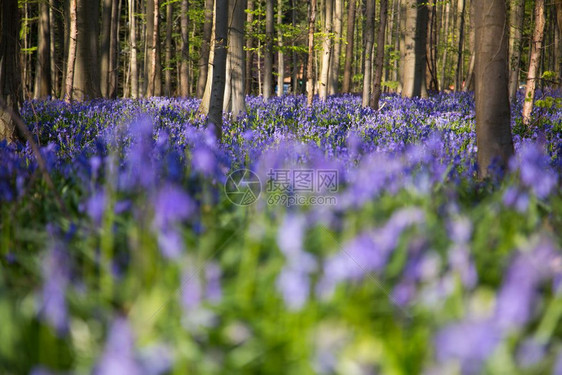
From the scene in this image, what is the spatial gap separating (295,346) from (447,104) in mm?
11099

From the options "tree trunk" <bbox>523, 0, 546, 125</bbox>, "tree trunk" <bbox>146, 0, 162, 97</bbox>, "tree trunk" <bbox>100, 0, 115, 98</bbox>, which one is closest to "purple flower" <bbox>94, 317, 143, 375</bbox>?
"tree trunk" <bbox>523, 0, 546, 125</bbox>

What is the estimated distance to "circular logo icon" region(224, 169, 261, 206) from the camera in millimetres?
2668

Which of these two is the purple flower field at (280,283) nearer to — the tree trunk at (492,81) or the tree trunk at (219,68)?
the tree trunk at (492,81)

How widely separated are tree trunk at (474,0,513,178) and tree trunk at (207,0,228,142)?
2.85 m

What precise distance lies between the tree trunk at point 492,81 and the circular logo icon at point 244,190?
7.42 ft

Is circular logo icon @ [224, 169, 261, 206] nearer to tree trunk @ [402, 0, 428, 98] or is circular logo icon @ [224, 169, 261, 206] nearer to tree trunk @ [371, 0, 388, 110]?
tree trunk @ [371, 0, 388, 110]

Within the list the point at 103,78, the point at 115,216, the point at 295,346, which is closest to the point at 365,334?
the point at 295,346

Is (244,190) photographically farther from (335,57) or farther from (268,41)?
(335,57)

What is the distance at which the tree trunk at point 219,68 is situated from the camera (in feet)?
20.0

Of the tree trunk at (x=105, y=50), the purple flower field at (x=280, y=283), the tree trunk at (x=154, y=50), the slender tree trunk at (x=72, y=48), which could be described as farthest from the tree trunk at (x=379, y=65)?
the tree trunk at (x=105, y=50)

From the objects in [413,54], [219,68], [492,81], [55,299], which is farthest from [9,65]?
[413,54]

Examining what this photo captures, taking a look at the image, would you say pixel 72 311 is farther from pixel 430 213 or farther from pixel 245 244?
pixel 430 213

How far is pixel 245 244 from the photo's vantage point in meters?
2.00

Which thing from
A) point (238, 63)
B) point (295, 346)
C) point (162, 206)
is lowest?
point (295, 346)
